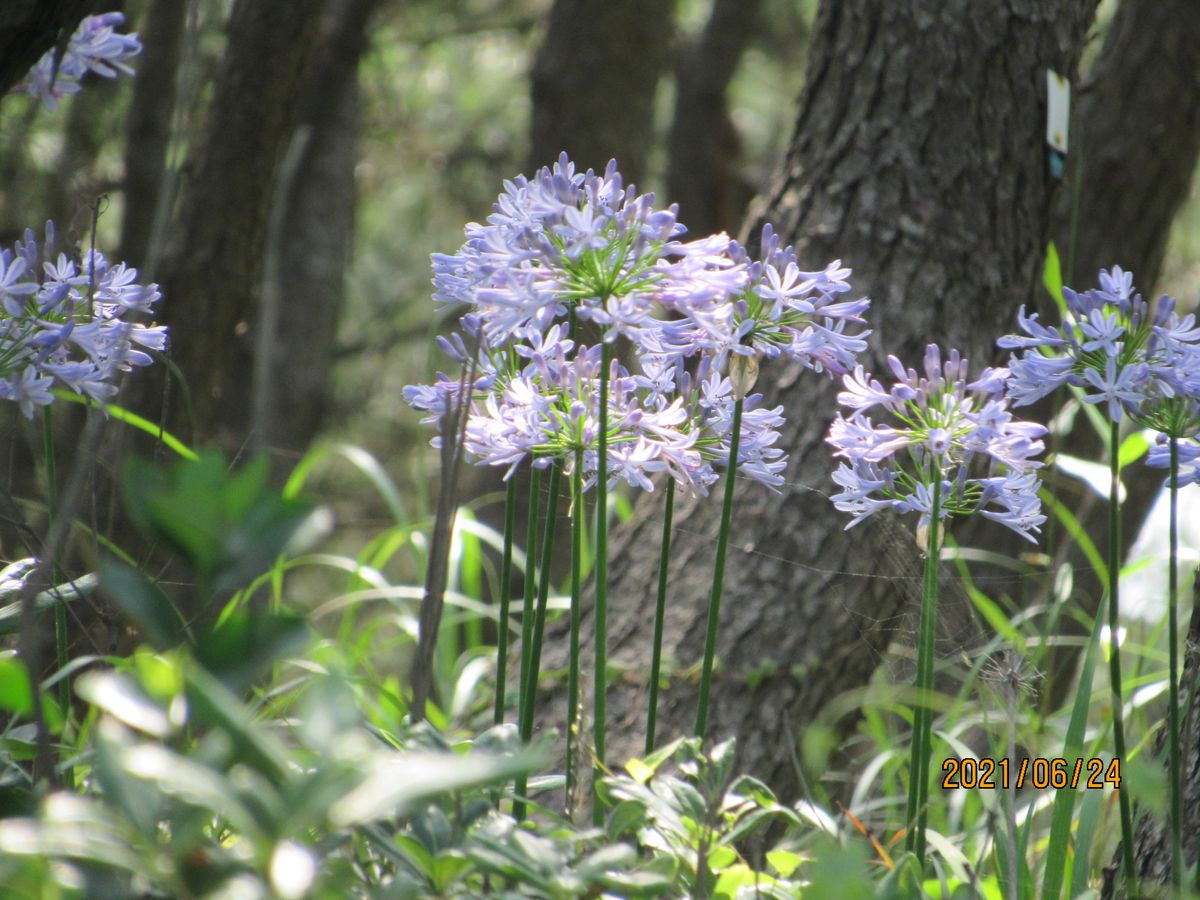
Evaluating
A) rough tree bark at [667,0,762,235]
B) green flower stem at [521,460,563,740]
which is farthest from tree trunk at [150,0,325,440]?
rough tree bark at [667,0,762,235]

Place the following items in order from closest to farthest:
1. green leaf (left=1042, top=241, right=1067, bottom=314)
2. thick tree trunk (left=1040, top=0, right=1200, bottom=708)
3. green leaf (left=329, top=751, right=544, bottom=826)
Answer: green leaf (left=329, top=751, right=544, bottom=826), green leaf (left=1042, top=241, right=1067, bottom=314), thick tree trunk (left=1040, top=0, right=1200, bottom=708)

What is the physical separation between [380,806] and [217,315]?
2.01 meters

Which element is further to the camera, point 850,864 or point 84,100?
point 84,100

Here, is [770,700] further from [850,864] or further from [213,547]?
[213,547]

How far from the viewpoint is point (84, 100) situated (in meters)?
4.28

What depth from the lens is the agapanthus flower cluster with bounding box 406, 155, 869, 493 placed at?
787 mm

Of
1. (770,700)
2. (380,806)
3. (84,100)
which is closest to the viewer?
(380,806)

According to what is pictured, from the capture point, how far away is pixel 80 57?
1.47m

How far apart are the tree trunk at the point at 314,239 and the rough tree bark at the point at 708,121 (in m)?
1.49

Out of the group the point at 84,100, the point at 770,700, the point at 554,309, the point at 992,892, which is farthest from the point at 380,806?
the point at 84,100

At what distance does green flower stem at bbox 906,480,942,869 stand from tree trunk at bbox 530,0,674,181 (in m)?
3.19

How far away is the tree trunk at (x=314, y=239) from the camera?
13.8ft

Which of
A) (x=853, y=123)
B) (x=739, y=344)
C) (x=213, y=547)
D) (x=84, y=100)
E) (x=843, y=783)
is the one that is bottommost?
(x=843, y=783)

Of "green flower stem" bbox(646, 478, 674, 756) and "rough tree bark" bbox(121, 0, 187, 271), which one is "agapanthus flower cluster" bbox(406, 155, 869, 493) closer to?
"green flower stem" bbox(646, 478, 674, 756)
